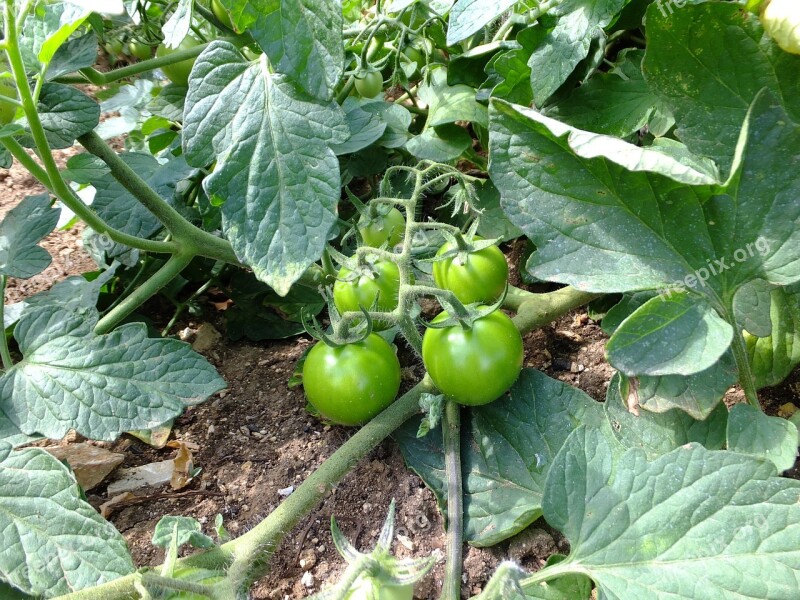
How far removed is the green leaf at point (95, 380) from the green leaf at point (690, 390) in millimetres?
607

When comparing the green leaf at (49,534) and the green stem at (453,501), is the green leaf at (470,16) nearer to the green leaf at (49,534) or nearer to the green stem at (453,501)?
the green stem at (453,501)

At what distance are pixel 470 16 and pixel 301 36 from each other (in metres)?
0.30

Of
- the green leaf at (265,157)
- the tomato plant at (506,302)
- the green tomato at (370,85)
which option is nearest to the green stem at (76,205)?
the tomato plant at (506,302)

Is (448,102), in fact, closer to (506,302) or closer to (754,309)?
(506,302)

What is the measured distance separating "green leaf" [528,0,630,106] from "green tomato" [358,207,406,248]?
1.15 feet

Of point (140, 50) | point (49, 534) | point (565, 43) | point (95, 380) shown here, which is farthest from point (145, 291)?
point (140, 50)

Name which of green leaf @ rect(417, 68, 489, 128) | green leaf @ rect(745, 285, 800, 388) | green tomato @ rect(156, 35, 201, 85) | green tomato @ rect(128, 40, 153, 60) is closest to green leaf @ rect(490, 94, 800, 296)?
green leaf @ rect(745, 285, 800, 388)

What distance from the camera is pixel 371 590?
727 mm

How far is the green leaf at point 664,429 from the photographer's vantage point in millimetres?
851

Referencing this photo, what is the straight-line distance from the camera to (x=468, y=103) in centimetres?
125

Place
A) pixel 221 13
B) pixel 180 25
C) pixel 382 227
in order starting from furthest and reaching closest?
1. pixel 221 13
2. pixel 382 227
3. pixel 180 25

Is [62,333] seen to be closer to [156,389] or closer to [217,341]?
[156,389]

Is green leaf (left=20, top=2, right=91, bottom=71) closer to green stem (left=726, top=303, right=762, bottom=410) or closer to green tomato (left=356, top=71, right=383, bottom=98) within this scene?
green tomato (left=356, top=71, right=383, bottom=98)

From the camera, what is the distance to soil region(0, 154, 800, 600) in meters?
0.96
